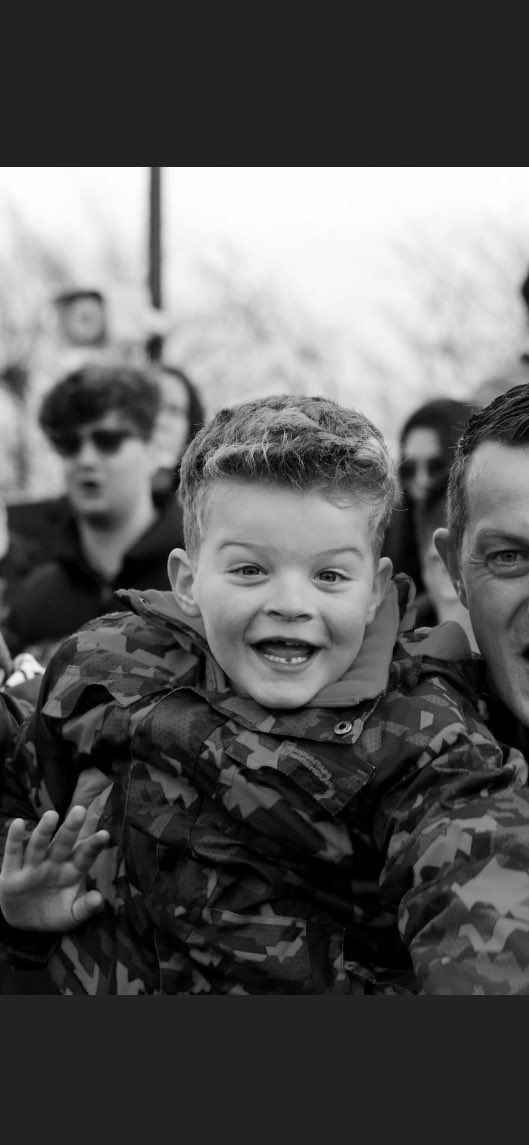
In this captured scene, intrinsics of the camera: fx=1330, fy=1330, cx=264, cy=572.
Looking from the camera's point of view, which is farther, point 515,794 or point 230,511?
point 230,511

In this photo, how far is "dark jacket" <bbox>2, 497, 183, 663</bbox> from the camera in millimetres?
7578

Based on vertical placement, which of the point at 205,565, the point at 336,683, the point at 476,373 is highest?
the point at 205,565

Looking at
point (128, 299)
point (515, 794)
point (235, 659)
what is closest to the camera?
point (515, 794)

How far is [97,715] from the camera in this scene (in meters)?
2.42

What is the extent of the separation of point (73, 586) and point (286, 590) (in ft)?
19.4

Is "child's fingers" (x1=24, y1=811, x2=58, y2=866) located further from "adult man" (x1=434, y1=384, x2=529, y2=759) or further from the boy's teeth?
"adult man" (x1=434, y1=384, x2=529, y2=759)

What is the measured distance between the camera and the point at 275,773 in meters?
2.21

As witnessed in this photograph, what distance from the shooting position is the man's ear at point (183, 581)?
2457mm

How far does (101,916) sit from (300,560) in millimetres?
748

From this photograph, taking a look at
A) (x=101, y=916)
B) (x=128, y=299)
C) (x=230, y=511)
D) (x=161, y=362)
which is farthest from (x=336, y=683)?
(x=128, y=299)

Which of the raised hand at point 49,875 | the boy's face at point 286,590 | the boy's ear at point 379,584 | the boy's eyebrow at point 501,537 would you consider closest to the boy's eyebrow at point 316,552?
the boy's face at point 286,590

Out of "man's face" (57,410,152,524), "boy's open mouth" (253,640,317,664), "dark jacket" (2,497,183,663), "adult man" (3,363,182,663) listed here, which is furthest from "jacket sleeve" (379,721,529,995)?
"man's face" (57,410,152,524)

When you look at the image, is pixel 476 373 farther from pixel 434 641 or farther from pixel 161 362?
pixel 434 641

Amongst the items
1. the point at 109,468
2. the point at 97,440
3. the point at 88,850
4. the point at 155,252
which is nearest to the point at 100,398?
the point at 97,440
